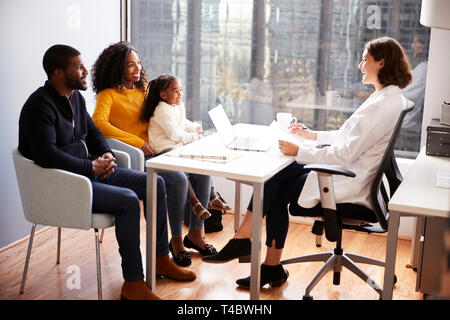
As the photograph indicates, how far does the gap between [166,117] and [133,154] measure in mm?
281

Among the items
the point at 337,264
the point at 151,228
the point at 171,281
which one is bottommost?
the point at 171,281

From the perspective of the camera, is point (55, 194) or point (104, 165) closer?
point (55, 194)

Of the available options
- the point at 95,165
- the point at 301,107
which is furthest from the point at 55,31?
the point at 301,107

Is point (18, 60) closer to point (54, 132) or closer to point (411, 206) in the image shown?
point (54, 132)

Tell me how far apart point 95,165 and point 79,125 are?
0.80 ft

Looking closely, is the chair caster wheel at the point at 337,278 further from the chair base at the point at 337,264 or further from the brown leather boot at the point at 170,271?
the brown leather boot at the point at 170,271

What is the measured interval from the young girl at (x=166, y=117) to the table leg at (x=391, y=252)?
4.41 ft

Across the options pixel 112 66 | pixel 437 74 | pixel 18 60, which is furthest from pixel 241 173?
pixel 437 74

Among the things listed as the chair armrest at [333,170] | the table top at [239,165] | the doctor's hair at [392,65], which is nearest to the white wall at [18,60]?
the table top at [239,165]

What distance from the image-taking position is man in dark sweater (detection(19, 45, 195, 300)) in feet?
8.98

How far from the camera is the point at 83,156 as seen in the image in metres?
2.97

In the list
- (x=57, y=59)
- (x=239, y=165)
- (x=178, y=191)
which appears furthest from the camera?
(x=178, y=191)

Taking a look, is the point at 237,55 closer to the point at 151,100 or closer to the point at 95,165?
the point at 151,100

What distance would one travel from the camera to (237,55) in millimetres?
4297
